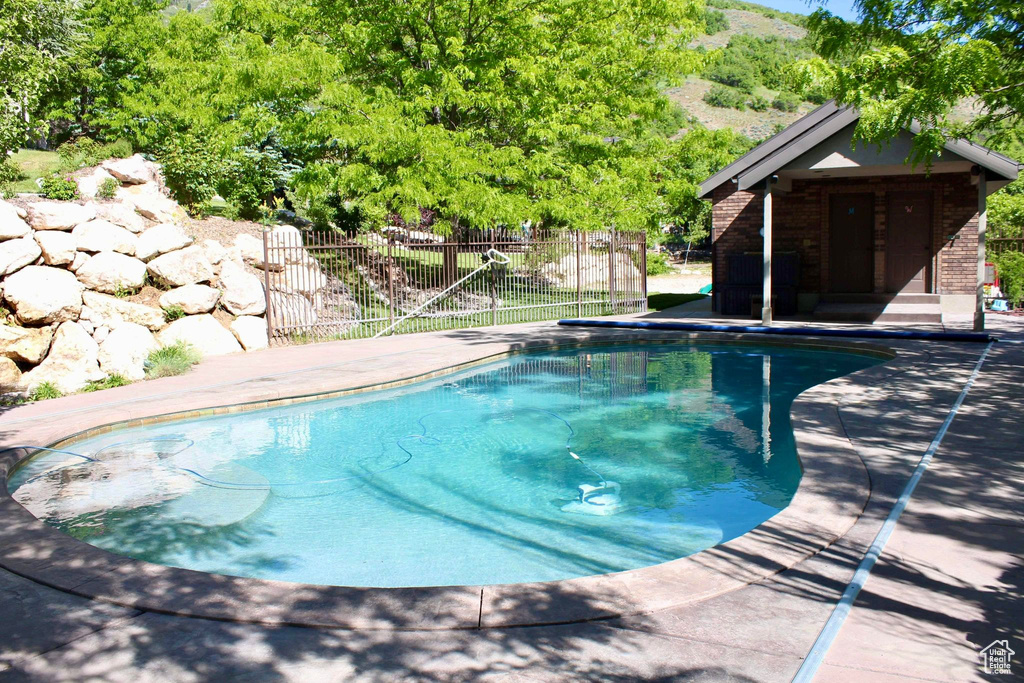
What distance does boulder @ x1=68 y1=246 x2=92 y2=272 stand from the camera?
12855 mm

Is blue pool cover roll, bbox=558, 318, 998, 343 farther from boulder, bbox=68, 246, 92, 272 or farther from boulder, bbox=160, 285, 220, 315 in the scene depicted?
boulder, bbox=68, 246, 92, 272

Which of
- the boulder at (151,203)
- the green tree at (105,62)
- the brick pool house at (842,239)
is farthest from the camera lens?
the green tree at (105,62)

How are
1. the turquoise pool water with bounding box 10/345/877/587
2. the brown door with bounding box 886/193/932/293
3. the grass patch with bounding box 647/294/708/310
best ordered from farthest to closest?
the grass patch with bounding box 647/294/708/310 < the brown door with bounding box 886/193/932/293 < the turquoise pool water with bounding box 10/345/877/587

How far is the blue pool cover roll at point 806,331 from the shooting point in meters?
13.2

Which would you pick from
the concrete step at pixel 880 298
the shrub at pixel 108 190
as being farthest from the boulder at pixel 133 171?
the concrete step at pixel 880 298

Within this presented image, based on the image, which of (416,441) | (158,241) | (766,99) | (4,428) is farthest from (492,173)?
(766,99)

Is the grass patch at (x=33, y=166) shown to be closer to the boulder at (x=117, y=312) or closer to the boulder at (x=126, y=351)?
the boulder at (x=117, y=312)

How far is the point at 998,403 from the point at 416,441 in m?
6.18

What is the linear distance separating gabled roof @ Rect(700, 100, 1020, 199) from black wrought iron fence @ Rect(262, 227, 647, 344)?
3.77 metres

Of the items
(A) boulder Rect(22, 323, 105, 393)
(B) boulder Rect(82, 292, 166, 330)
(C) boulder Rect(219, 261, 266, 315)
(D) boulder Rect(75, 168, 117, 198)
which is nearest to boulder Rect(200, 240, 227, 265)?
(C) boulder Rect(219, 261, 266, 315)

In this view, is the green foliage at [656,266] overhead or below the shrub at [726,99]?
below

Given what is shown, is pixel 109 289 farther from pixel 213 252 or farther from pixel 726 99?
pixel 726 99

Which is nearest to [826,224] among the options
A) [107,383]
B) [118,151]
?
[107,383]

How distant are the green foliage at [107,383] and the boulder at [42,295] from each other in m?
1.30
